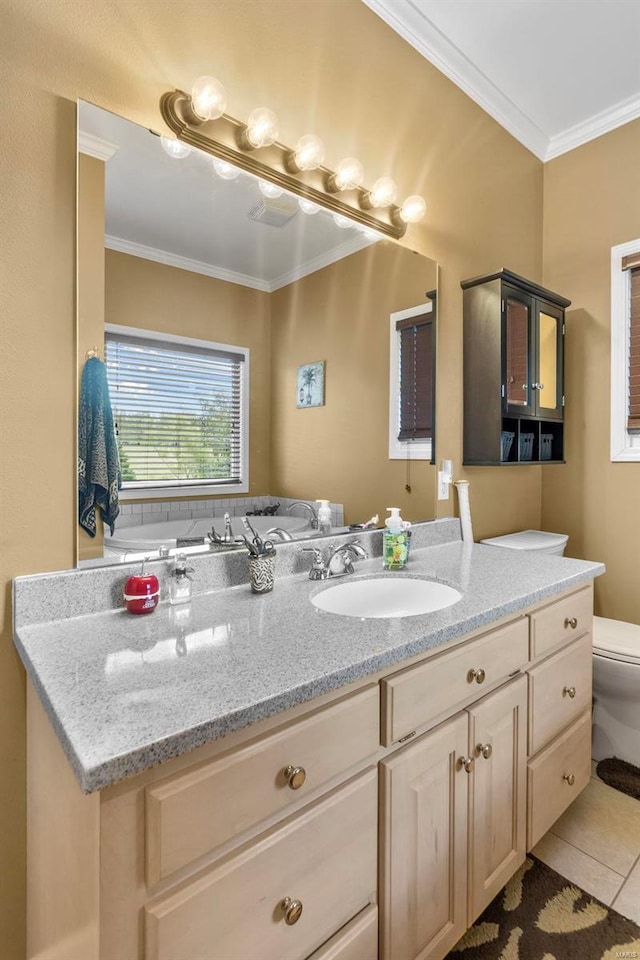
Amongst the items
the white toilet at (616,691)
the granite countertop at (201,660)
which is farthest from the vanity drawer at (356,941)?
the white toilet at (616,691)

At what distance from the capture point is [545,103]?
7.21 ft

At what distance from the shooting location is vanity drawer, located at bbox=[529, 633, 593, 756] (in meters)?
1.35

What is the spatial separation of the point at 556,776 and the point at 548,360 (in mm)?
1691

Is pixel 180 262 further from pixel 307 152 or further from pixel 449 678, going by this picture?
pixel 449 678

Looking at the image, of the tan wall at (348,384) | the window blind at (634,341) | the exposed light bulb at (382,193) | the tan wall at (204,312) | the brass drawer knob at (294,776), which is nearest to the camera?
the brass drawer knob at (294,776)

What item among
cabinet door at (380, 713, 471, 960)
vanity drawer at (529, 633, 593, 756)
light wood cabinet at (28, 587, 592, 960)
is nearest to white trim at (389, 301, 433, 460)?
light wood cabinet at (28, 587, 592, 960)

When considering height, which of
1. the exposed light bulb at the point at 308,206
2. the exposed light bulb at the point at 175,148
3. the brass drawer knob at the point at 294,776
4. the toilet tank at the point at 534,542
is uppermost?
the exposed light bulb at the point at 308,206

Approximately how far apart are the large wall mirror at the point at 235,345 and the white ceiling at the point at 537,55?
83 cm

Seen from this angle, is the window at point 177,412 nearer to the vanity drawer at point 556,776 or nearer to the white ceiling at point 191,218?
the white ceiling at point 191,218

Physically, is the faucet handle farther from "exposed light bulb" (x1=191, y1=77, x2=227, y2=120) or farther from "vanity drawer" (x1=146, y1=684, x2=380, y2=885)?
"exposed light bulb" (x1=191, y1=77, x2=227, y2=120)

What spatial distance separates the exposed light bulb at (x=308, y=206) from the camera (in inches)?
58.6

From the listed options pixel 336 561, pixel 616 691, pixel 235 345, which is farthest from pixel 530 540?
pixel 235 345

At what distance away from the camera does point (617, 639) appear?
1937 millimetres

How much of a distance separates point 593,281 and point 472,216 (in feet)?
2.35
